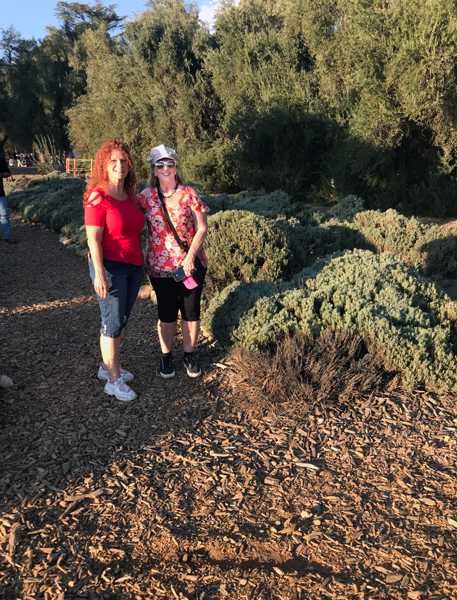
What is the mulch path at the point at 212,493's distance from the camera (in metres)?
2.12

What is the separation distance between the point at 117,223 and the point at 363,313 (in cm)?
202

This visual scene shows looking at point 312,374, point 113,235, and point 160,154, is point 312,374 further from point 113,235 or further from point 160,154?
point 160,154

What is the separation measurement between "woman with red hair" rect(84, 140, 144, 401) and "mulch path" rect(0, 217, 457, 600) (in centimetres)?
69

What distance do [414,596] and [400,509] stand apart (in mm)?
557

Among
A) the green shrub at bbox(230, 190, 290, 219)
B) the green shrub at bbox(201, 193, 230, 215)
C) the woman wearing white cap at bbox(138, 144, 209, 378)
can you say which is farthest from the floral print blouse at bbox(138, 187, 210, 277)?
the green shrub at bbox(201, 193, 230, 215)

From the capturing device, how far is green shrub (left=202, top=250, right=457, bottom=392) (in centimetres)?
364

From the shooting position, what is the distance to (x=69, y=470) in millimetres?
2865

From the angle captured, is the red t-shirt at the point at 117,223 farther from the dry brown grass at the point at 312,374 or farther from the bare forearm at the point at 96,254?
the dry brown grass at the point at 312,374

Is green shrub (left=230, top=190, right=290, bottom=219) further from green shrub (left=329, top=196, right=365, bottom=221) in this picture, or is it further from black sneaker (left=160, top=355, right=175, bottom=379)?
black sneaker (left=160, top=355, right=175, bottom=379)

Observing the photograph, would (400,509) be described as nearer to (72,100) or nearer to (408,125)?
(408,125)

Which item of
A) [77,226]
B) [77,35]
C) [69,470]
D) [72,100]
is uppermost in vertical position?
[77,35]

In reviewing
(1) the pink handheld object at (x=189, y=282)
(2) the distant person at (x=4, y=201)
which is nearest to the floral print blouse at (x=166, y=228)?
(1) the pink handheld object at (x=189, y=282)

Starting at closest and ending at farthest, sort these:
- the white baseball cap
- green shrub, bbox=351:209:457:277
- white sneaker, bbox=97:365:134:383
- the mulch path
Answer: the mulch path < the white baseball cap < white sneaker, bbox=97:365:134:383 < green shrub, bbox=351:209:457:277

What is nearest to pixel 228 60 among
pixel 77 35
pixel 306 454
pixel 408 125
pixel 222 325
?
pixel 408 125
